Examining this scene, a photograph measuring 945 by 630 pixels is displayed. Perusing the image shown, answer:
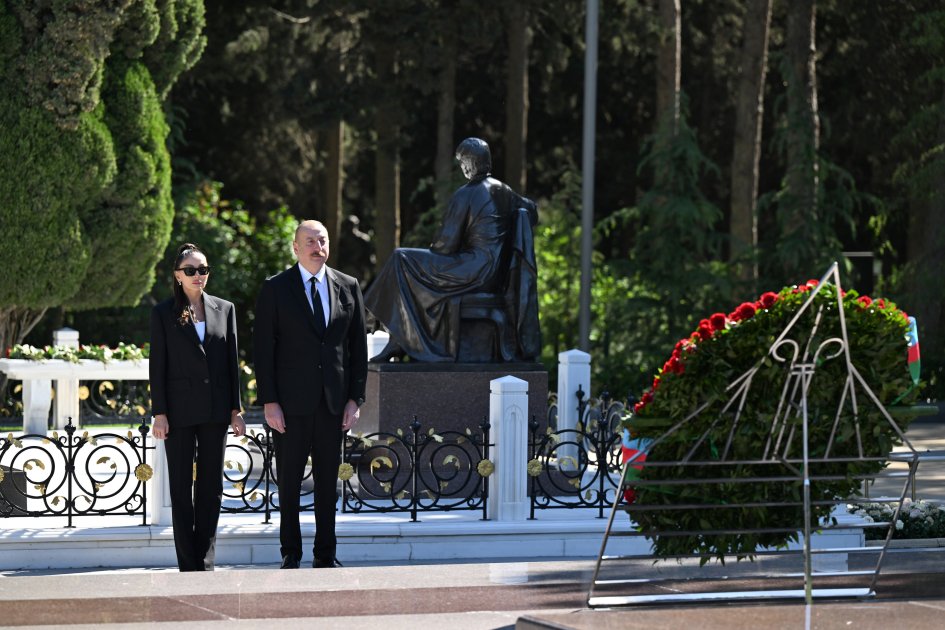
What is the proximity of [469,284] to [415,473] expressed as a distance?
2.27m

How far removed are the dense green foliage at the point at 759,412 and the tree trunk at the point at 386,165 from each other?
21200 mm

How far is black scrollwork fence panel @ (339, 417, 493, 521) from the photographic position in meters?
10.6

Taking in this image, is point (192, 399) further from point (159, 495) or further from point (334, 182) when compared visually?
point (334, 182)

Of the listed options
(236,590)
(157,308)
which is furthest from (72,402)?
(236,590)

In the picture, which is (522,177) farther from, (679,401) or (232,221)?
(679,401)

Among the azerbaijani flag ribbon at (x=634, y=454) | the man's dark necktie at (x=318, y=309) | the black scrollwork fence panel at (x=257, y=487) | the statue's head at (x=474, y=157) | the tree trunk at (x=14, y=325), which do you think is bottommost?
the black scrollwork fence panel at (x=257, y=487)

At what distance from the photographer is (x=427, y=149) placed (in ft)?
A: 115

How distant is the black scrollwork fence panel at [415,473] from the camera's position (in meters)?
10.6

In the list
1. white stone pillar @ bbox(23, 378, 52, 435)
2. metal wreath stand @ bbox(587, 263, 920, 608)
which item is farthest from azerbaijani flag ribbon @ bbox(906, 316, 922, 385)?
white stone pillar @ bbox(23, 378, 52, 435)

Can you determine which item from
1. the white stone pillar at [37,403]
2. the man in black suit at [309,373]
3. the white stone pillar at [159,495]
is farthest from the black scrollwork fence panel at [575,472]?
the white stone pillar at [37,403]

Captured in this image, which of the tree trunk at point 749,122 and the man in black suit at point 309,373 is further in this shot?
the tree trunk at point 749,122

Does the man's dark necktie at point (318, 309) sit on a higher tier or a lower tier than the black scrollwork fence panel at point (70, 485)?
higher

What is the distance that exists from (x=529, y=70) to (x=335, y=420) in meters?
26.2

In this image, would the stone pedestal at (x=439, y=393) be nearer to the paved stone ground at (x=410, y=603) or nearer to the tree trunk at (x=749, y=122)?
the paved stone ground at (x=410, y=603)
